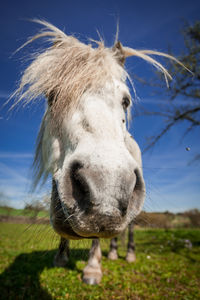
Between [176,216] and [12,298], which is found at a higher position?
[12,298]

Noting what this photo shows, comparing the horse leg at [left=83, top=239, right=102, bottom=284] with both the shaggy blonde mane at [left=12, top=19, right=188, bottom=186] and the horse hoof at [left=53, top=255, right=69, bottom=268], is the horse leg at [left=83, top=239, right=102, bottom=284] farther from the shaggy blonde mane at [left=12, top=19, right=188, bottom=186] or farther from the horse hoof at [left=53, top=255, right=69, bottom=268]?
the shaggy blonde mane at [left=12, top=19, right=188, bottom=186]

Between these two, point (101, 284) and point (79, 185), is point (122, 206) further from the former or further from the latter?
point (101, 284)

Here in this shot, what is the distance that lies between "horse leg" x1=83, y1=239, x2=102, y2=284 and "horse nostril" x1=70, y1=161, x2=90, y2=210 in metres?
3.30

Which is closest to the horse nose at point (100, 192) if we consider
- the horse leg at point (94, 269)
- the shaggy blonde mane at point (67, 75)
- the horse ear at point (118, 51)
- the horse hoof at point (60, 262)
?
the shaggy blonde mane at point (67, 75)

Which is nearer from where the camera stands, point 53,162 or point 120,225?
point 120,225

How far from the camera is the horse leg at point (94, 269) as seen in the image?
3615 mm

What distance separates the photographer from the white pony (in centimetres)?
112

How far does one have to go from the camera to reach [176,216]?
23188 mm

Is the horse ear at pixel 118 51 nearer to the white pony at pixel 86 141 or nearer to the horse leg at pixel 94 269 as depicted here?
the white pony at pixel 86 141

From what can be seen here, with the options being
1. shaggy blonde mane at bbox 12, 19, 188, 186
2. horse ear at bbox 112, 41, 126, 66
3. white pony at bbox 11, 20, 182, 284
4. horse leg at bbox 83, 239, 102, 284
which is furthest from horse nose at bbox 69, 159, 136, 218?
horse leg at bbox 83, 239, 102, 284

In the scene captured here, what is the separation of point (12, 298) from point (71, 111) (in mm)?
3271

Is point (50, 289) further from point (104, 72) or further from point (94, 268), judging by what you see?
point (104, 72)

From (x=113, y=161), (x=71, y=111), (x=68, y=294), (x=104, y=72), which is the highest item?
(x=104, y=72)

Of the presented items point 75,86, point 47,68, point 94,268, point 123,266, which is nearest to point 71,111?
point 75,86
